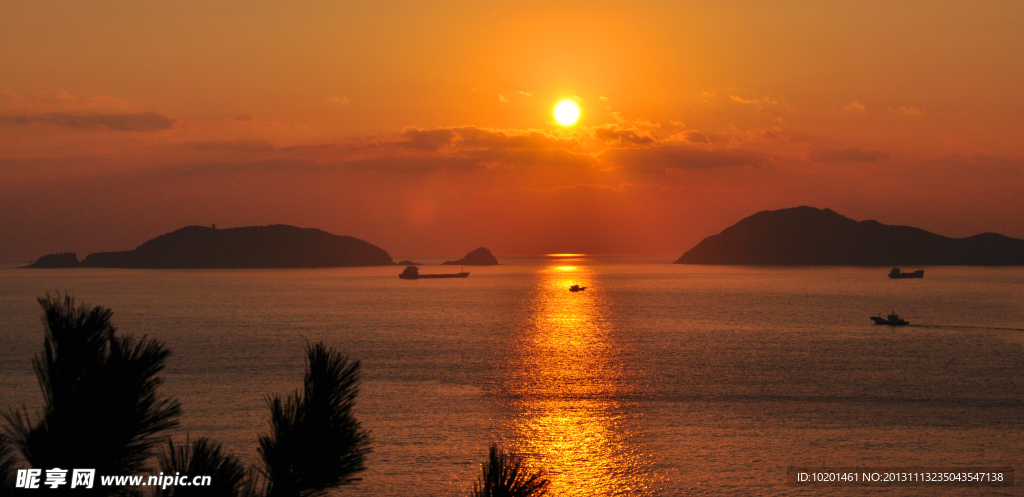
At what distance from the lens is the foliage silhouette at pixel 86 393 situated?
631 cm

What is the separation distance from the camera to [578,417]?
33.0 m

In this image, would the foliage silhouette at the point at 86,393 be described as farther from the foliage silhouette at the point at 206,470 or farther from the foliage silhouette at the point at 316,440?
the foliage silhouette at the point at 316,440

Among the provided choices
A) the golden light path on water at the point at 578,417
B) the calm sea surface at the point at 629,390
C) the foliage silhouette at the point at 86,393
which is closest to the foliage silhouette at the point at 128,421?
the foliage silhouette at the point at 86,393

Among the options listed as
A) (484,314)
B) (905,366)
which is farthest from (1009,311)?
(484,314)

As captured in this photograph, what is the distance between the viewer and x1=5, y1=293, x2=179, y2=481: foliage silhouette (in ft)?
20.7

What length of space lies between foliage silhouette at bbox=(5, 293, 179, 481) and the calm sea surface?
1760 cm

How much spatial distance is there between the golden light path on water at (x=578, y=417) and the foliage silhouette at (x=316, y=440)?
17019 mm

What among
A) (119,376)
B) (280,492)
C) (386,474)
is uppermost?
(119,376)

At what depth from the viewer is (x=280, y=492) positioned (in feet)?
23.9

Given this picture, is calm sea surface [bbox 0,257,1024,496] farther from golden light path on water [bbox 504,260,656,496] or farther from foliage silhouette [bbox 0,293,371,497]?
foliage silhouette [bbox 0,293,371,497]

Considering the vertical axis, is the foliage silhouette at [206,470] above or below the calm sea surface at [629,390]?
above

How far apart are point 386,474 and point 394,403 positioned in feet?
37.0

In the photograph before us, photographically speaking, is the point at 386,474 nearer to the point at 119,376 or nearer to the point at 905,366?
the point at 119,376

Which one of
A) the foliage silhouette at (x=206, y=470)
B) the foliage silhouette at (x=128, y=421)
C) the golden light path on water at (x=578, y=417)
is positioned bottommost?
the golden light path on water at (x=578, y=417)
